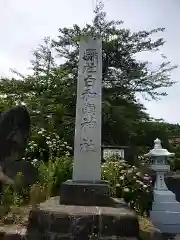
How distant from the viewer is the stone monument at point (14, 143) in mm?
8516

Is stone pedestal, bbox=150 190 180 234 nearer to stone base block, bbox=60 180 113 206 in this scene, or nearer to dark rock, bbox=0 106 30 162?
stone base block, bbox=60 180 113 206

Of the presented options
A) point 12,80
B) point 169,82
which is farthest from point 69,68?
point 169,82

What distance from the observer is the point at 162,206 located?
8.03 metres

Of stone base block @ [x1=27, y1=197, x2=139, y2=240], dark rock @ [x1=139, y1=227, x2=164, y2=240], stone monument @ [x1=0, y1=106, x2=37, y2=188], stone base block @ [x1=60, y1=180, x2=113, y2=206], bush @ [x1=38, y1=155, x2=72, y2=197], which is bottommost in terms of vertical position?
dark rock @ [x1=139, y1=227, x2=164, y2=240]

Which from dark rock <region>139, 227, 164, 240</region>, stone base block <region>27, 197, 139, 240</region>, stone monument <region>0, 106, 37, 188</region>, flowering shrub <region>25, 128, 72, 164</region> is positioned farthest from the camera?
flowering shrub <region>25, 128, 72, 164</region>

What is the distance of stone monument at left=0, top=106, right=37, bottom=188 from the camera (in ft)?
27.9

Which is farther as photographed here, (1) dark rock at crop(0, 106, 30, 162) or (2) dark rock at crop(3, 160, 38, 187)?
(1) dark rock at crop(0, 106, 30, 162)

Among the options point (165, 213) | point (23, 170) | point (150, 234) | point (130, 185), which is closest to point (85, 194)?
point (150, 234)

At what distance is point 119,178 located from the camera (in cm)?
790

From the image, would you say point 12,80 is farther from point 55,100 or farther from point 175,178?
point 175,178

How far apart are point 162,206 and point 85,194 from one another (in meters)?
3.33

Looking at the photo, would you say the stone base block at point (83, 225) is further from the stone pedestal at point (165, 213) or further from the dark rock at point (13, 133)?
the dark rock at point (13, 133)

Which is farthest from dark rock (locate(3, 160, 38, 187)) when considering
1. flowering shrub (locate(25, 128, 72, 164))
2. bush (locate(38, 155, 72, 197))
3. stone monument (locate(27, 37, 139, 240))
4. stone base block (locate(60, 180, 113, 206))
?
stone base block (locate(60, 180, 113, 206))

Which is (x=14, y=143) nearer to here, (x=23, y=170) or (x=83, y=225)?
(x=23, y=170)
